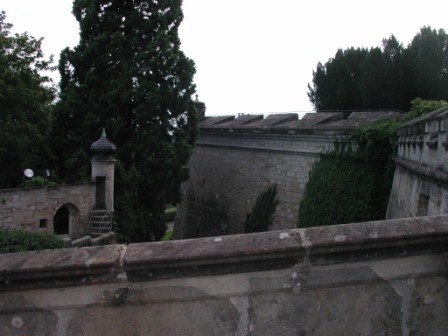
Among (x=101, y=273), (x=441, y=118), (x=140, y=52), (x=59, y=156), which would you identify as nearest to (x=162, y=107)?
(x=140, y=52)

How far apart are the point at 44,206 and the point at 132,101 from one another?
4813 mm

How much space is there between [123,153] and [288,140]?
19.2 ft

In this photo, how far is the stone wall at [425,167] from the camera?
5.36 m

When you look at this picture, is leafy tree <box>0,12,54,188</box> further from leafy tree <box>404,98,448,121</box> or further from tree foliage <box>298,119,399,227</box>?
leafy tree <box>404,98,448,121</box>

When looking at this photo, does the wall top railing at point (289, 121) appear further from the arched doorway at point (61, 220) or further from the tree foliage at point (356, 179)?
the arched doorway at point (61, 220)

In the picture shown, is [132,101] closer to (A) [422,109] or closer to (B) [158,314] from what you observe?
(A) [422,109]

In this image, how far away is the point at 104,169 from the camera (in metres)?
13.9

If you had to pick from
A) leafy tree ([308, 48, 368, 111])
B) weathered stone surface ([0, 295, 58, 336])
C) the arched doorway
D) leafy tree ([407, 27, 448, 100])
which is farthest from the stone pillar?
leafy tree ([308, 48, 368, 111])

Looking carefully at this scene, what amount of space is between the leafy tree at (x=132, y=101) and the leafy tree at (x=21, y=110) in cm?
194

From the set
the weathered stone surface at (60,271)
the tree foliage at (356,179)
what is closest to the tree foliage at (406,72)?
the tree foliage at (356,179)

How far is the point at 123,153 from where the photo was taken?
15.5m

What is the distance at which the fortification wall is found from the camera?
2.14 meters

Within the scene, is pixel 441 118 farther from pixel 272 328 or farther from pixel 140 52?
pixel 140 52

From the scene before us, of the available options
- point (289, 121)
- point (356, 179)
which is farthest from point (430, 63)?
point (356, 179)
